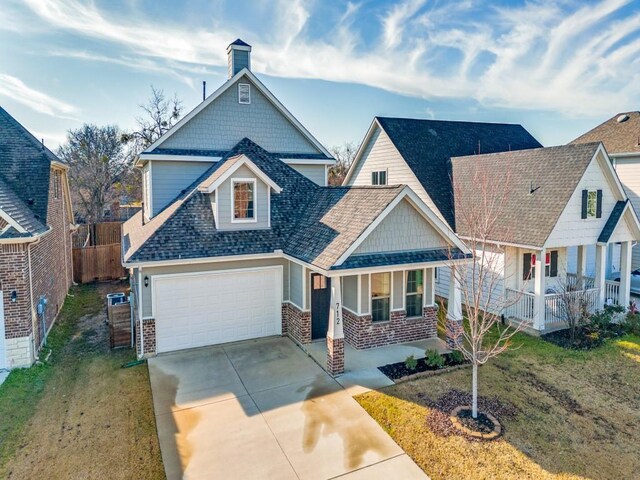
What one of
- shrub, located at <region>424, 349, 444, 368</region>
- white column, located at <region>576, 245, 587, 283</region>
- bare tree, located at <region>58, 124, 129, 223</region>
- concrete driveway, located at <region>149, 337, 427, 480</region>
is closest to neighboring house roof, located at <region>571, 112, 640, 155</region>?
white column, located at <region>576, 245, 587, 283</region>

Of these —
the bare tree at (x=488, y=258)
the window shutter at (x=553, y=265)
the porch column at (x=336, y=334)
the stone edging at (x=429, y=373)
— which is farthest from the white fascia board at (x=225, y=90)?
the stone edging at (x=429, y=373)

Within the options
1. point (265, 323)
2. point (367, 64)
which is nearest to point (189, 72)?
point (367, 64)

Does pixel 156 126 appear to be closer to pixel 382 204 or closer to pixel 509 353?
pixel 382 204

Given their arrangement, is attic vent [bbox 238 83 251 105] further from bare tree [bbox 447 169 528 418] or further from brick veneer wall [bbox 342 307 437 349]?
brick veneer wall [bbox 342 307 437 349]

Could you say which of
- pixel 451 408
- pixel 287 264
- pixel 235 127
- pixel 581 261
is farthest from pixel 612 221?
pixel 235 127

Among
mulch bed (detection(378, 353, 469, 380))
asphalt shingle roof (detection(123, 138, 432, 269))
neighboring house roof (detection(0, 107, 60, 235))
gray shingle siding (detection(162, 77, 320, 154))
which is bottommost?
mulch bed (detection(378, 353, 469, 380))

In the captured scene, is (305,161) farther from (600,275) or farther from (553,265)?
(600,275)
